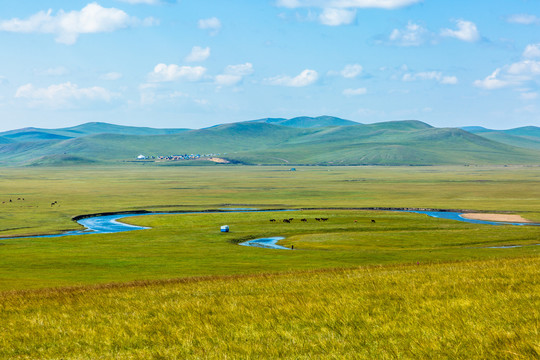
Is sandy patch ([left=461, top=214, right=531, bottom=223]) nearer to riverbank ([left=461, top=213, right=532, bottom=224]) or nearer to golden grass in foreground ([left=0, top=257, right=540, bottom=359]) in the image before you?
riverbank ([left=461, top=213, right=532, bottom=224])

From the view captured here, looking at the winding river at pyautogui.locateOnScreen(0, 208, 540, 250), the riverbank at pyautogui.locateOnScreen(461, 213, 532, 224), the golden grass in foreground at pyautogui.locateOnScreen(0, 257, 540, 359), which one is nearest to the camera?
the golden grass in foreground at pyautogui.locateOnScreen(0, 257, 540, 359)

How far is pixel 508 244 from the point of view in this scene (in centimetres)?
6838

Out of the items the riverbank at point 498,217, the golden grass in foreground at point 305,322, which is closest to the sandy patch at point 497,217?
the riverbank at point 498,217

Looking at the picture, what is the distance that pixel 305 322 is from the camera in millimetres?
12812

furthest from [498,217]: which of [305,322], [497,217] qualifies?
[305,322]

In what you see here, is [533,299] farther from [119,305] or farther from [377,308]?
[119,305]

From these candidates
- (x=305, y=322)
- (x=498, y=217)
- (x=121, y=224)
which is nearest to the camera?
(x=305, y=322)

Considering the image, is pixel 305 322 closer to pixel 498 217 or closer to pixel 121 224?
pixel 121 224

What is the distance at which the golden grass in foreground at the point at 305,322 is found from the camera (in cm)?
1017

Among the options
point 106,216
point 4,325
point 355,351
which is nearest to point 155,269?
point 4,325

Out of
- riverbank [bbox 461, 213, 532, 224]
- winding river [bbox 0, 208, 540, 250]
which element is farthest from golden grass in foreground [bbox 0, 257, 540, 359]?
riverbank [bbox 461, 213, 532, 224]

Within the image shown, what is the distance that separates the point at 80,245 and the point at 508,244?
48.4 m

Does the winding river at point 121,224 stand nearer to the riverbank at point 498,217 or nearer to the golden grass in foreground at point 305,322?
the riverbank at point 498,217

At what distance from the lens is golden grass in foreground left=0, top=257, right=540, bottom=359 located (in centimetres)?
1017
